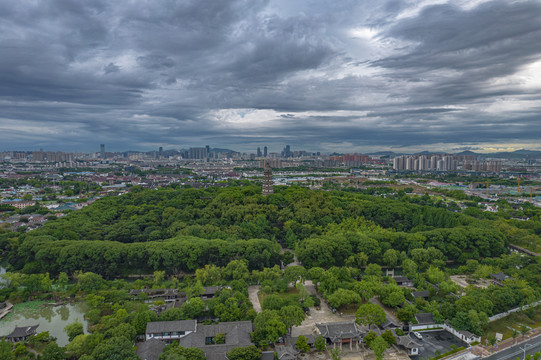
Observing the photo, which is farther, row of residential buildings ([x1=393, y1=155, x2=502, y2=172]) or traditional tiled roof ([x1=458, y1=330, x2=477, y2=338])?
row of residential buildings ([x1=393, y1=155, x2=502, y2=172])

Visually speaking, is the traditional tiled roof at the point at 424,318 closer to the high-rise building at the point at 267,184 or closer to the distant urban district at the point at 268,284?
the distant urban district at the point at 268,284

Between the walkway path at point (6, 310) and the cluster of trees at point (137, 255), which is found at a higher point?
the cluster of trees at point (137, 255)

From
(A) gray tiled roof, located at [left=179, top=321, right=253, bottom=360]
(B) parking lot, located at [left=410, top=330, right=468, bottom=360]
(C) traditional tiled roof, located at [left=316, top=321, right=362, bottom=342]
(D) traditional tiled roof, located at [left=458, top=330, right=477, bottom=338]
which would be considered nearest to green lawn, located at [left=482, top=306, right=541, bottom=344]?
(D) traditional tiled roof, located at [left=458, top=330, right=477, bottom=338]

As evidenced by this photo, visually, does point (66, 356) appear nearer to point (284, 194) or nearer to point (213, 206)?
point (213, 206)

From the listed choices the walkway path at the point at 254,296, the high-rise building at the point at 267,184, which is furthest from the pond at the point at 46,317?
the high-rise building at the point at 267,184

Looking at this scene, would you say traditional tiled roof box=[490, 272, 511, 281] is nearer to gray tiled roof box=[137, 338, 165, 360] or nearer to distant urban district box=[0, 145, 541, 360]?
distant urban district box=[0, 145, 541, 360]
